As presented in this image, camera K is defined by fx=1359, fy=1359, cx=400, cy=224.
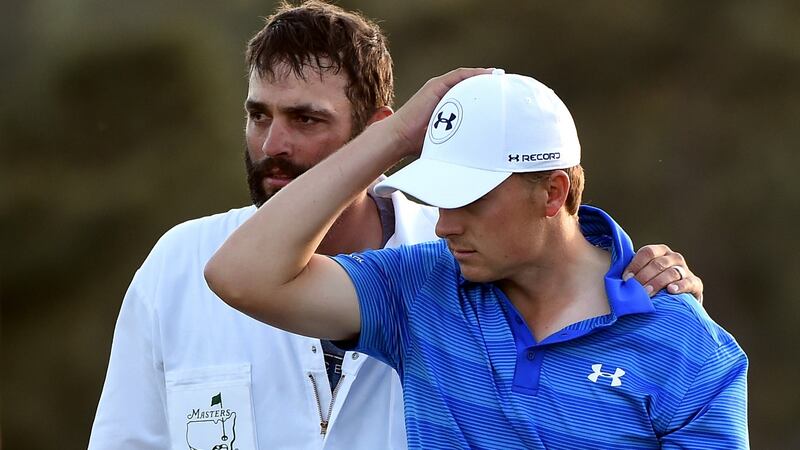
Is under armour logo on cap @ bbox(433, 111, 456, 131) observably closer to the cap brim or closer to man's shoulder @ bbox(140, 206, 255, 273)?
the cap brim

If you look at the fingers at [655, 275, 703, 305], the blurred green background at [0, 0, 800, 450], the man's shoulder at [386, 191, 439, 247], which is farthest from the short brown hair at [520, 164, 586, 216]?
the blurred green background at [0, 0, 800, 450]

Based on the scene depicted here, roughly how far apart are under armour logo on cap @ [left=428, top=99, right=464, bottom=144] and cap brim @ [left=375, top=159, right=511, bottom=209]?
51 millimetres

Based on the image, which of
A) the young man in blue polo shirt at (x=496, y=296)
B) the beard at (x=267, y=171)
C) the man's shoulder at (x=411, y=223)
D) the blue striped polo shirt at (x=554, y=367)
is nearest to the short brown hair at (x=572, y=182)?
the young man in blue polo shirt at (x=496, y=296)

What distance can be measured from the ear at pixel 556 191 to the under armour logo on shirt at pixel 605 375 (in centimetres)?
32

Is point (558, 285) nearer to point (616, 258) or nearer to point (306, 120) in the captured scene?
point (616, 258)

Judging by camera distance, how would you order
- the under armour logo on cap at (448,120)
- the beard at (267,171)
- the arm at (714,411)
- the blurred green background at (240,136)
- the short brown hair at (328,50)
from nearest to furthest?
the arm at (714,411) → the under armour logo on cap at (448,120) → the beard at (267,171) → the short brown hair at (328,50) → the blurred green background at (240,136)

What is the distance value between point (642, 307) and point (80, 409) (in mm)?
4924

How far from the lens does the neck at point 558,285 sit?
8.63ft

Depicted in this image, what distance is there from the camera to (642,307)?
2527mm

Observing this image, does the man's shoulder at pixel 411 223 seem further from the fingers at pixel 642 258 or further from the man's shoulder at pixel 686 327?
the man's shoulder at pixel 686 327

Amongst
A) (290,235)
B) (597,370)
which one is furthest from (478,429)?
(290,235)

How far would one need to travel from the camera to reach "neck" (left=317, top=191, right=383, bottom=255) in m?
3.27

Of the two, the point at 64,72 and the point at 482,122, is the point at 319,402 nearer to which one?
the point at 482,122

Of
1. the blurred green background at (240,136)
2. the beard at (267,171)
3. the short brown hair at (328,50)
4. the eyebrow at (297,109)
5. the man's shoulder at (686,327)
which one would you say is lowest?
the man's shoulder at (686,327)
